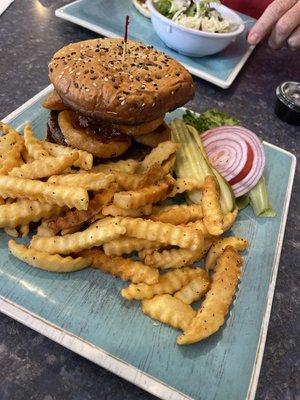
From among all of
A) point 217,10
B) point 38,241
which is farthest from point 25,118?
point 217,10

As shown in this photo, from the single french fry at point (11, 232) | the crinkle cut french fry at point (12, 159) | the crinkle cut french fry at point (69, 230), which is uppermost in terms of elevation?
the crinkle cut french fry at point (12, 159)

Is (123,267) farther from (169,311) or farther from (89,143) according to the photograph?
(89,143)

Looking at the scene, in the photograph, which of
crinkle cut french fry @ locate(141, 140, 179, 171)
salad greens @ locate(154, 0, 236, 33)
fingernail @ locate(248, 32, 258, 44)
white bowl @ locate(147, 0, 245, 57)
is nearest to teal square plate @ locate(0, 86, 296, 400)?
crinkle cut french fry @ locate(141, 140, 179, 171)

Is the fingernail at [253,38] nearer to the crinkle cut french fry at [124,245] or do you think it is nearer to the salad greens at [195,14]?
the salad greens at [195,14]

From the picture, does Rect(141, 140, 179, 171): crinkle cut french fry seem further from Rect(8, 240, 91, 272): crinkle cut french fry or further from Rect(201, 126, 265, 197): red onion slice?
Rect(8, 240, 91, 272): crinkle cut french fry

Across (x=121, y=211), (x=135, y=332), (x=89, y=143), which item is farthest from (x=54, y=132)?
(x=135, y=332)

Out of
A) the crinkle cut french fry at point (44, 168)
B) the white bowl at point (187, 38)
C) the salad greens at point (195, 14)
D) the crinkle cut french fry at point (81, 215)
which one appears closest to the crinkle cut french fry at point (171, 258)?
the crinkle cut french fry at point (81, 215)

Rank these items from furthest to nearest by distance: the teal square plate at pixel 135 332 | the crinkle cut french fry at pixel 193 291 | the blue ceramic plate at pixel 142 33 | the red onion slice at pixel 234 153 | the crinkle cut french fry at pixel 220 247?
the blue ceramic plate at pixel 142 33 < the red onion slice at pixel 234 153 < the crinkle cut french fry at pixel 220 247 < the crinkle cut french fry at pixel 193 291 < the teal square plate at pixel 135 332
